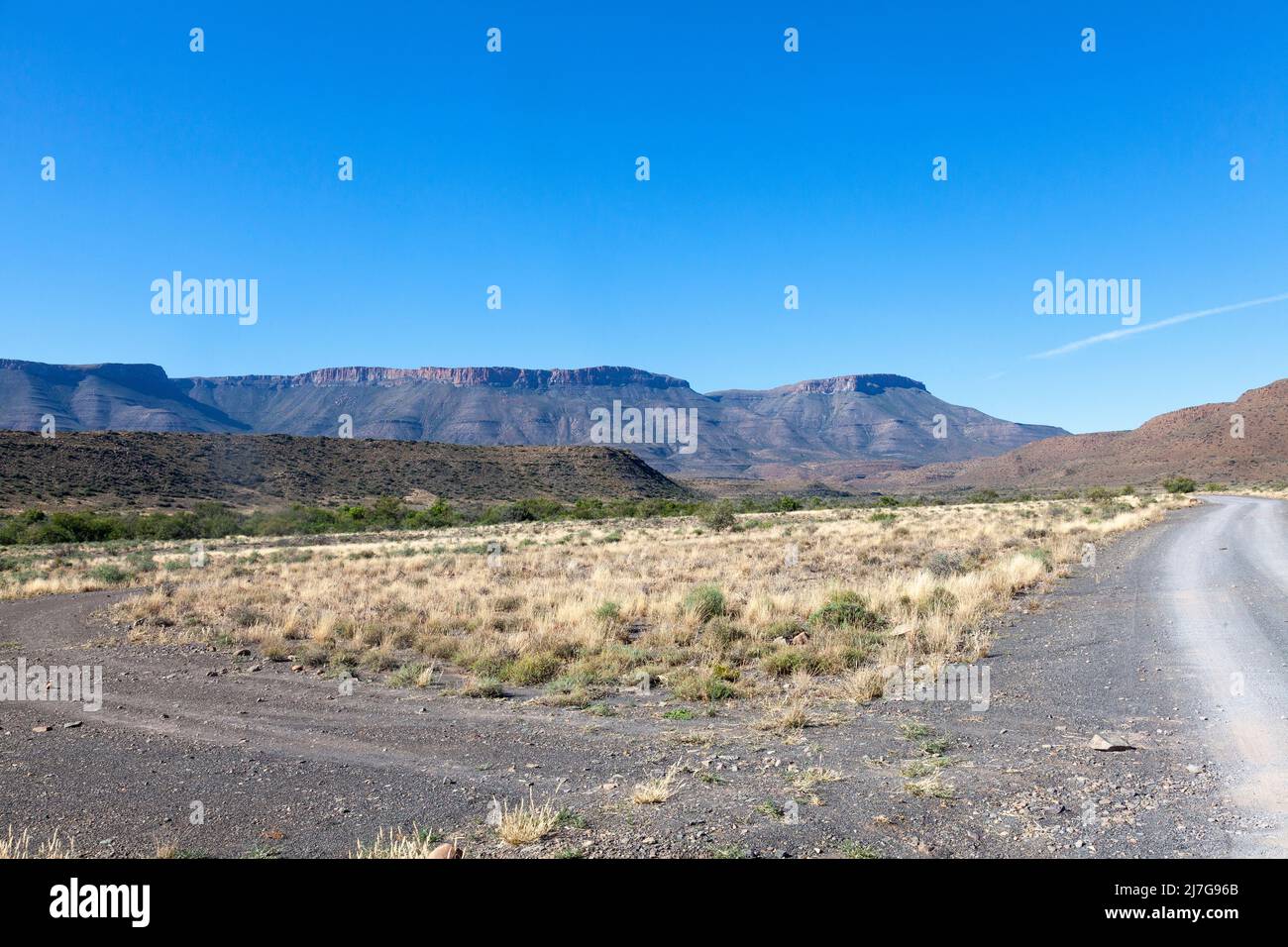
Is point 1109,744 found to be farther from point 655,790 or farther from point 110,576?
point 110,576

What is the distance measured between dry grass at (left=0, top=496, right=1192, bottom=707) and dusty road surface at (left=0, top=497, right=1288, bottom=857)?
2.95ft

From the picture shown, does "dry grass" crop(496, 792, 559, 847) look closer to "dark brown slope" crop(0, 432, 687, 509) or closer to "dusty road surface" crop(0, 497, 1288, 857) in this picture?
"dusty road surface" crop(0, 497, 1288, 857)

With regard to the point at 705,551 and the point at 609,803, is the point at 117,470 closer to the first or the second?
the point at 705,551

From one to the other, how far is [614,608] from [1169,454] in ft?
406

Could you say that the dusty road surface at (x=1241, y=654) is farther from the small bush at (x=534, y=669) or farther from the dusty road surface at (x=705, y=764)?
the small bush at (x=534, y=669)

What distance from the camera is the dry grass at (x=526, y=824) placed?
16.1ft

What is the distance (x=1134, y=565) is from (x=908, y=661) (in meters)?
11.1

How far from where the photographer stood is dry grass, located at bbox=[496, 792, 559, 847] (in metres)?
4.91

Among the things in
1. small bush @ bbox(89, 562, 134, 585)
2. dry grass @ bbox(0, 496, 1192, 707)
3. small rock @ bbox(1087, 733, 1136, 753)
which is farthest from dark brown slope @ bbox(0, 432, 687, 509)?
small rock @ bbox(1087, 733, 1136, 753)

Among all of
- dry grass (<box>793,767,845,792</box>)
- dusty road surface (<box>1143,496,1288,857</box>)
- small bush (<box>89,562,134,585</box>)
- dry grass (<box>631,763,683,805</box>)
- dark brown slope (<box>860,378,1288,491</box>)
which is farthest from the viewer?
dark brown slope (<box>860,378,1288,491</box>)

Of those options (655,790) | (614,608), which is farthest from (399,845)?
(614,608)

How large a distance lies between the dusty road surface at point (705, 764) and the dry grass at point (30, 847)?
0.14 meters

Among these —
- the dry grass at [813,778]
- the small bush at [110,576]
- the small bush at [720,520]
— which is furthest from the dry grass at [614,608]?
the small bush at [720,520]
